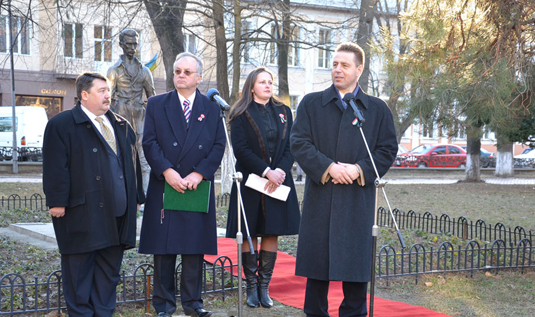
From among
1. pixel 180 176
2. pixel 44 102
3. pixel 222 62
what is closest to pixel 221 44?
pixel 222 62

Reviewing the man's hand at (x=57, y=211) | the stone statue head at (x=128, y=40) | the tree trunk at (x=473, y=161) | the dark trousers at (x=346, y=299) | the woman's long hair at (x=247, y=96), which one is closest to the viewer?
the man's hand at (x=57, y=211)

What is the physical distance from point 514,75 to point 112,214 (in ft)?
18.3

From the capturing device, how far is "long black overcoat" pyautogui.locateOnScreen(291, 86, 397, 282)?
4.16m

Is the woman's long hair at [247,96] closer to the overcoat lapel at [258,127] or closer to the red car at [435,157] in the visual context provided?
the overcoat lapel at [258,127]

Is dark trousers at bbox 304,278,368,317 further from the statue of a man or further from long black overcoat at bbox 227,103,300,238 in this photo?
the statue of a man

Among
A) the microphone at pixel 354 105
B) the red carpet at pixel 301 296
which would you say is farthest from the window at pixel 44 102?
the microphone at pixel 354 105

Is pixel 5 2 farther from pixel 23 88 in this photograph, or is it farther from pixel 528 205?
pixel 23 88

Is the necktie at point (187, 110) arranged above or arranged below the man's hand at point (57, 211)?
above

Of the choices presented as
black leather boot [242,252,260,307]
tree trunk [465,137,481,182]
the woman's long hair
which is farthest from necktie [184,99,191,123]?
tree trunk [465,137,481,182]

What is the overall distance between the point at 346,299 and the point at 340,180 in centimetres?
88

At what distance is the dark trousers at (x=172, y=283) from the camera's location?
15.2 feet

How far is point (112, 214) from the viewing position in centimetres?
437

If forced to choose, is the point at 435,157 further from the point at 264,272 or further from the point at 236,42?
the point at 264,272

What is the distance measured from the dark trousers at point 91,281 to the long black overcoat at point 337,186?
137 cm
